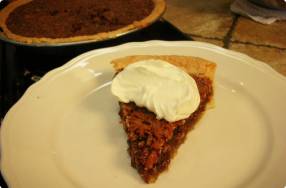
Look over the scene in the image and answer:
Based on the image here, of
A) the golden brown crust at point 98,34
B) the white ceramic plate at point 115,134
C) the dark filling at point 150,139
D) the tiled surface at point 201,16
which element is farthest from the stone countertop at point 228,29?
the dark filling at point 150,139

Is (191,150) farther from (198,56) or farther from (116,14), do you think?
(116,14)

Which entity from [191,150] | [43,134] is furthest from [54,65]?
[191,150]

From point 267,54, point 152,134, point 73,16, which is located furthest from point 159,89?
point 73,16

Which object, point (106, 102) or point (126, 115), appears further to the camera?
point (106, 102)

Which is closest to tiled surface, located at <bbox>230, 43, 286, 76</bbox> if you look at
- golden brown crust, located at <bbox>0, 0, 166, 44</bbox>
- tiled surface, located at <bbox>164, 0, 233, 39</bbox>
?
tiled surface, located at <bbox>164, 0, 233, 39</bbox>

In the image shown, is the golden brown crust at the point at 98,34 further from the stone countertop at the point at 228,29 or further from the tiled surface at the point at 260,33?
the tiled surface at the point at 260,33

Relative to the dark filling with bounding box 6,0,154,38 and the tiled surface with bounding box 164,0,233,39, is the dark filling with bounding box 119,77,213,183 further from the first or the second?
the tiled surface with bounding box 164,0,233,39
